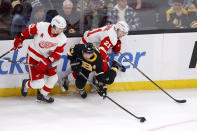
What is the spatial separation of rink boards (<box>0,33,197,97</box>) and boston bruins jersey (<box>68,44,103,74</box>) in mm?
358

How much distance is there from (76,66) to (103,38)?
17.8 inches

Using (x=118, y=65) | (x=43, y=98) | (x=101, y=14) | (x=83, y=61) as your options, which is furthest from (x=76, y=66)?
(x=101, y=14)

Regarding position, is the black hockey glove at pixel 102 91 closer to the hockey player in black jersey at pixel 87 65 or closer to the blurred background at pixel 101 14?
the hockey player in black jersey at pixel 87 65

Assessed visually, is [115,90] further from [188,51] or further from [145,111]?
[188,51]

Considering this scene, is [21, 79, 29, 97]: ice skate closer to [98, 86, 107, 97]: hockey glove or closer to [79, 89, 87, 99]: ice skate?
[79, 89, 87, 99]: ice skate

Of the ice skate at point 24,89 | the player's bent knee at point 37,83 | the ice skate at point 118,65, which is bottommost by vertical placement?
the ice skate at point 24,89

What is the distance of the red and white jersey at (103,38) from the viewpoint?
4.23 meters

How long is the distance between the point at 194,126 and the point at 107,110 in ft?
3.26

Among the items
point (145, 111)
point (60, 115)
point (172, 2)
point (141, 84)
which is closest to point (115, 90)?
point (141, 84)

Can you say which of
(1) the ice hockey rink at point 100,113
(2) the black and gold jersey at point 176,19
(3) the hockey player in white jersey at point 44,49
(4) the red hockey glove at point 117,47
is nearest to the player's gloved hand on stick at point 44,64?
(3) the hockey player in white jersey at point 44,49

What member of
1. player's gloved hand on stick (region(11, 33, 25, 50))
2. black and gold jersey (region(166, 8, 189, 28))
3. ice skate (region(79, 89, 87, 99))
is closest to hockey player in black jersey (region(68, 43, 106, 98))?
ice skate (region(79, 89, 87, 99))

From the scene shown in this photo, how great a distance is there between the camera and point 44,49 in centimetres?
408

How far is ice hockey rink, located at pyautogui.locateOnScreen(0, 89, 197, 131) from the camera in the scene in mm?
3908

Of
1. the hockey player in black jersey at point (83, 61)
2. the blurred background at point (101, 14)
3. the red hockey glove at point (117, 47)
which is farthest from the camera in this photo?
the red hockey glove at point (117, 47)
